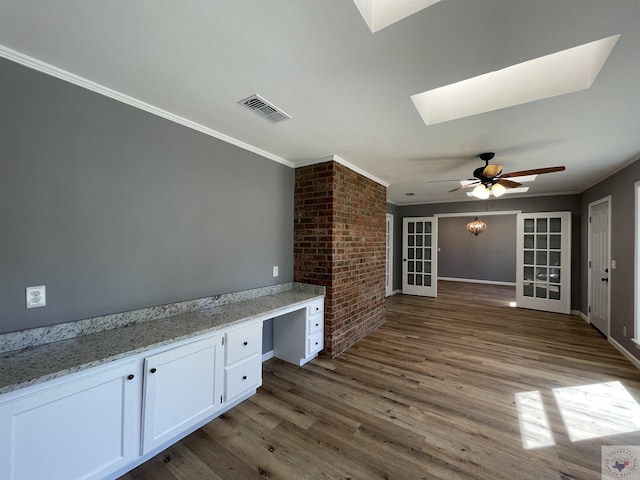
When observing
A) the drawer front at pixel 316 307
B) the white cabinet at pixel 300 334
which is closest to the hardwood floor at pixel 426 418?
the white cabinet at pixel 300 334

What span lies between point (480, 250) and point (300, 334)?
854 centimetres

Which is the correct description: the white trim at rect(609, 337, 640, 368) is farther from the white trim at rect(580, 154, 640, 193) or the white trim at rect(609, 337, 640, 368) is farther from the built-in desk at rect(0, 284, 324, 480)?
the built-in desk at rect(0, 284, 324, 480)

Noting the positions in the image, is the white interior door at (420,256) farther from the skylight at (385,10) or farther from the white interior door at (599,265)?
the skylight at (385,10)

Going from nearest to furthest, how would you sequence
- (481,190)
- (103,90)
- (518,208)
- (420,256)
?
(103,90) → (481,190) → (518,208) → (420,256)

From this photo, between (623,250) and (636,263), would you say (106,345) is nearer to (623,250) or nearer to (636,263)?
(636,263)

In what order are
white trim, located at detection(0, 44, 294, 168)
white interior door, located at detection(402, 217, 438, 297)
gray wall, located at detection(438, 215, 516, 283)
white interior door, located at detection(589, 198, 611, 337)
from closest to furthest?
white trim, located at detection(0, 44, 294, 168), white interior door, located at detection(589, 198, 611, 337), white interior door, located at detection(402, 217, 438, 297), gray wall, located at detection(438, 215, 516, 283)

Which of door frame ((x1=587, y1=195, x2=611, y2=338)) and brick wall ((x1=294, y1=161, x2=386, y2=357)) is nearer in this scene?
brick wall ((x1=294, y1=161, x2=386, y2=357))

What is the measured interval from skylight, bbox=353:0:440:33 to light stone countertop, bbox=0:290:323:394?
2.10 m

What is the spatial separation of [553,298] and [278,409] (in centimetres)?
601

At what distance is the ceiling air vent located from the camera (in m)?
1.90

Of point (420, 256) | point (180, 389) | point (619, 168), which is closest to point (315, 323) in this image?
point (180, 389)

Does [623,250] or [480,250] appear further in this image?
[480,250]

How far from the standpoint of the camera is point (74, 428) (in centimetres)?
131
